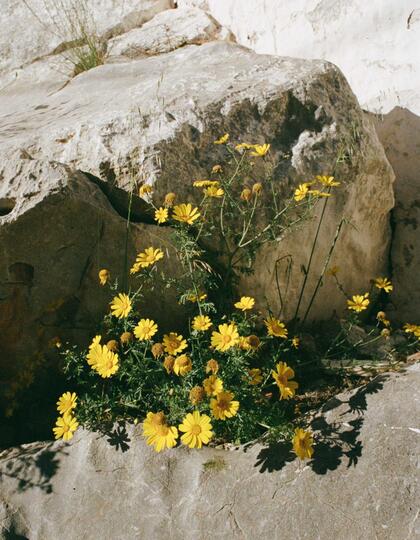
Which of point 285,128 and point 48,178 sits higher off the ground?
point 48,178

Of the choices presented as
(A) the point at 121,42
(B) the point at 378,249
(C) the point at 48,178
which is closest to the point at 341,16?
(B) the point at 378,249

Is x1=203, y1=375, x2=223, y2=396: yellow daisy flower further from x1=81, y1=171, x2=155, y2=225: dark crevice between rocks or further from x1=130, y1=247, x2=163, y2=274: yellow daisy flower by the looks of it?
x1=81, y1=171, x2=155, y2=225: dark crevice between rocks

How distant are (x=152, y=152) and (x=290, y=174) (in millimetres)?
719

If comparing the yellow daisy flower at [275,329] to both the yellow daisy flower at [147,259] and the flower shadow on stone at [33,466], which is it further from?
the flower shadow on stone at [33,466]

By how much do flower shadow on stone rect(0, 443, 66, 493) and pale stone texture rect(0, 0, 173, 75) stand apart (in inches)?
153

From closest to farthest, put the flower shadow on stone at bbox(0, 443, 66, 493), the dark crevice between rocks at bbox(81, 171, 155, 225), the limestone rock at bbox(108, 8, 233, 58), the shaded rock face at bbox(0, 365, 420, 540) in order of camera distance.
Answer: the shaded rock face at bbox(0, 365, 420, 540)
the flower shadow on stone at bbox(0, 443, 66, 493)
the dark crevice between rocks at bbox(81, 171, 155, 225)
the limestone rock at bbox(108, 8, 233, 58)

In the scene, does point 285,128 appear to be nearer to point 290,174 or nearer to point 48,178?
point 290,174

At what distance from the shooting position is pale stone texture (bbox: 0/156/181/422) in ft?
8.23

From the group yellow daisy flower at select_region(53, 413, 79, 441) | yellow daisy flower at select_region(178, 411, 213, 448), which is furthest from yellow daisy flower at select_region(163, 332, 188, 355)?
yellow daisy flower at select_region(53, 413, 79, 441)

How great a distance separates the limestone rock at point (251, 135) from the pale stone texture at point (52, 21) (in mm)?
1973

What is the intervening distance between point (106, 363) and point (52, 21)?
439cm

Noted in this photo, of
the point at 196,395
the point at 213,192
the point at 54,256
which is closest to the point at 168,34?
the point at 213,192

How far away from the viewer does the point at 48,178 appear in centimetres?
255

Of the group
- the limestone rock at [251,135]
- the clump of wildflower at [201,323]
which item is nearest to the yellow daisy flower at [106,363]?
the clump of wildflower at [201,323]
